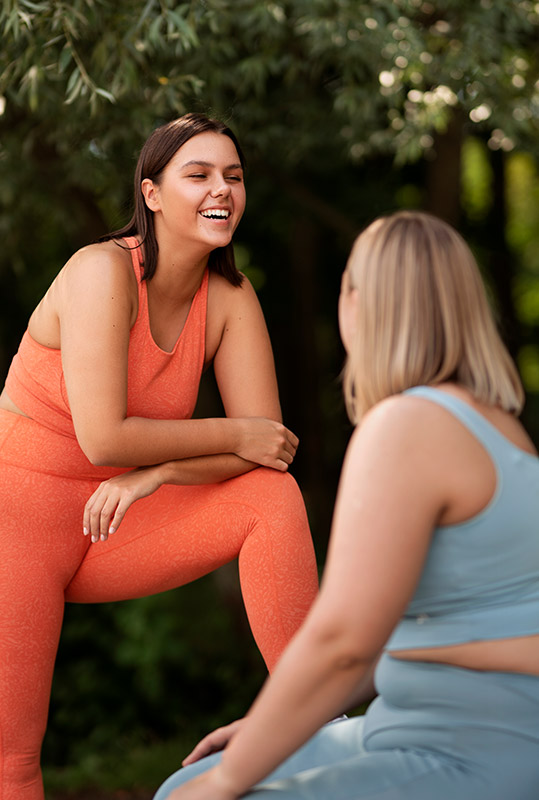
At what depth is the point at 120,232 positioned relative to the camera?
108 inches

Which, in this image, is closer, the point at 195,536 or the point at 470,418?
the point at 470,418

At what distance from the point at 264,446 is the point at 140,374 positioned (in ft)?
1.33

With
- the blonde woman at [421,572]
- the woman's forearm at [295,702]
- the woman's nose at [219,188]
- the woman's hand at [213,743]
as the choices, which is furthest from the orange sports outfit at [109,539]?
the woman's forearm at [295,702]

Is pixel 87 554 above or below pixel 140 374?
below

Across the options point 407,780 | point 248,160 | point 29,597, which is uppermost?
point 248,160

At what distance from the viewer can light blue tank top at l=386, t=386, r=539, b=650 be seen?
5.04 ft

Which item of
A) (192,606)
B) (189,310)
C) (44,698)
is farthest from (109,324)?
(192,606)

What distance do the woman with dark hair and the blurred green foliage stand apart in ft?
1.96

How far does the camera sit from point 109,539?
102 inches

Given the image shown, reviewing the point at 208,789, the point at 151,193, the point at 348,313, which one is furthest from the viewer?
the point at 151,193

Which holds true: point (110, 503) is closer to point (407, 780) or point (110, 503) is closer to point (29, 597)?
point (29, 597)

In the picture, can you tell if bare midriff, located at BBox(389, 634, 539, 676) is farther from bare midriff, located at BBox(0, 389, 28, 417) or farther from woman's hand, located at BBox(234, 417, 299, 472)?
bare midriff, located at BBox(0, 389, 28, 417)

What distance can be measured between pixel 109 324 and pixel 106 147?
9.74ft

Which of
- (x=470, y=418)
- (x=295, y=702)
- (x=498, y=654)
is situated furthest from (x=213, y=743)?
(x=470, y=418)
